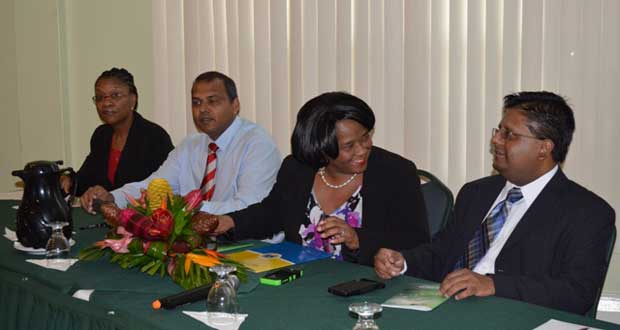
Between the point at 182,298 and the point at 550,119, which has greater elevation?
the point at 550,119

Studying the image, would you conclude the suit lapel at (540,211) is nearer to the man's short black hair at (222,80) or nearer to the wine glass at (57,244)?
the wine glass at (57,244)

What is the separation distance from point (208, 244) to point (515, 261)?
1.04 metres

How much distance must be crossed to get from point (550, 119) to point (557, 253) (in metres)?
0.41

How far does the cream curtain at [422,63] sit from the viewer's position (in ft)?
10.5

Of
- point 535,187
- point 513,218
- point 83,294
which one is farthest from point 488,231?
point 83,294

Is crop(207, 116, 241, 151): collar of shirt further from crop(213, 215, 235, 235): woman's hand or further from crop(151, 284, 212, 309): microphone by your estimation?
crop(151, 284, 212, 309): microphone

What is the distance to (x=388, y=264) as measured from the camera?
2.12 meters

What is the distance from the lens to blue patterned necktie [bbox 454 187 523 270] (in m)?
2.35

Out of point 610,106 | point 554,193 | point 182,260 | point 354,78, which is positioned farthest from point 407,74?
point 182,260

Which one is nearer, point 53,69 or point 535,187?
point 535,187

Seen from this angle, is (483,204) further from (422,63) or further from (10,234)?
(10,234)

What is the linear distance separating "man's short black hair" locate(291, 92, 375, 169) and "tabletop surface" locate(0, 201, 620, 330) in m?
0.55

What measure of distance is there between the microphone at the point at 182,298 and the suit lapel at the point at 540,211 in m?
0.95

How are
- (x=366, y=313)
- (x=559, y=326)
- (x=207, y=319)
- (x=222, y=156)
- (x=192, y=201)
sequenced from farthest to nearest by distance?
1. (x=222, y=156)
2. (x=192, y=201)
3. (x=207, y=319)
4. (x=559, y=326)
5. (x=366, y=313)
